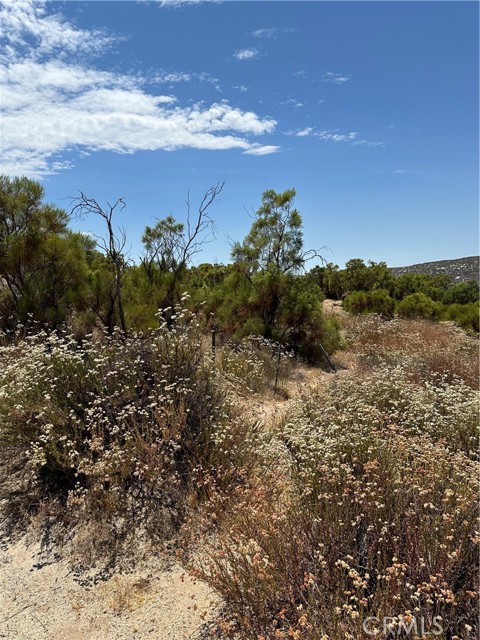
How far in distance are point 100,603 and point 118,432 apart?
148cm

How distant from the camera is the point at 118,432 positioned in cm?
399

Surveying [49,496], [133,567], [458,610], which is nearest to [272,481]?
[133,567]

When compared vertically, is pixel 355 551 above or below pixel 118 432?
below

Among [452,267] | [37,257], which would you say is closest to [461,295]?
[37,257]

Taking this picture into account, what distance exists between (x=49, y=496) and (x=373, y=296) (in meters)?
16.1

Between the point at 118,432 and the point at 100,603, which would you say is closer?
the point at 100,603

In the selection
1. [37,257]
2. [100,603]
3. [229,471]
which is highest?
[37,257]

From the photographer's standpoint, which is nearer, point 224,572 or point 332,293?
point 224,572

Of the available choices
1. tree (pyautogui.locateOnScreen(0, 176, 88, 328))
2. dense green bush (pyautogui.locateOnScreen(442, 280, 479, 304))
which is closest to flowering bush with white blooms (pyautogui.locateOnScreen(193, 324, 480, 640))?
tree (pyautogui.locateOnScreen(0, 176, 88, 328))

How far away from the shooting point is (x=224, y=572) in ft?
7.88

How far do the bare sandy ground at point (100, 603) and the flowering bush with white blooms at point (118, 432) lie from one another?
468 mm

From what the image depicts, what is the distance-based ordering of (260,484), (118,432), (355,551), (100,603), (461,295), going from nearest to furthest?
1. (355,551)
2. (100,603)
3. (260,484)
4. (118,432)
5. (461,295)

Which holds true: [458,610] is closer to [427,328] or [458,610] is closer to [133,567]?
[133,567]

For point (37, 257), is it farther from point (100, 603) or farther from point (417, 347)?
point (417, 347)
